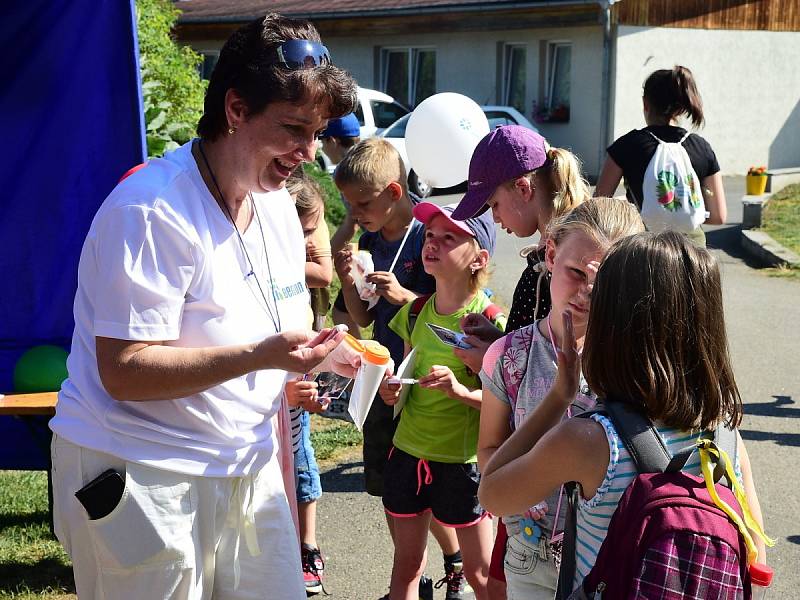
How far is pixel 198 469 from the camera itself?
2234mm

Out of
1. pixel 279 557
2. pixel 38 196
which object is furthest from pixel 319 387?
pixel 38 196

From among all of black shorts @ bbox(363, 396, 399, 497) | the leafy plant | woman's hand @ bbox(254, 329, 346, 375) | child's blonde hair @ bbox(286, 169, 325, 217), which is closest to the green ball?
child's blonde hair @ bbox(286, 169, 325, 217)

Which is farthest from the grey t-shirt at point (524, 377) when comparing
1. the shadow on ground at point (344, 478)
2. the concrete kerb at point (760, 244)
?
the concrete kerb at point (760, 244)

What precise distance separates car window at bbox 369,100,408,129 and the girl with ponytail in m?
14.6

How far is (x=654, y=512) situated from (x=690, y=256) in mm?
526

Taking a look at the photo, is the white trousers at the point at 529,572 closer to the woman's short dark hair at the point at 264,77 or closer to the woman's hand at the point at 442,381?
the woman's hand at the point at 442,381

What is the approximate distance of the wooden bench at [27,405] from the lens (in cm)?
388

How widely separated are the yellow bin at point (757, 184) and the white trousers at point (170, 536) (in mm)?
15388

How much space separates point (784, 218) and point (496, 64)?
11.2m

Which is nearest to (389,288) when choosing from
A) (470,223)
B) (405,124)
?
(470,223)

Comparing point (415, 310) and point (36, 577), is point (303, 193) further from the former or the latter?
point (36, 577)

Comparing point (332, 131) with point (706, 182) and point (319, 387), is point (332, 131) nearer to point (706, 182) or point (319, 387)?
point (706, 182)

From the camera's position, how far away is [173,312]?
2121mm


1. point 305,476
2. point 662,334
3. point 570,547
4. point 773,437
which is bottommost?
point 773,437
